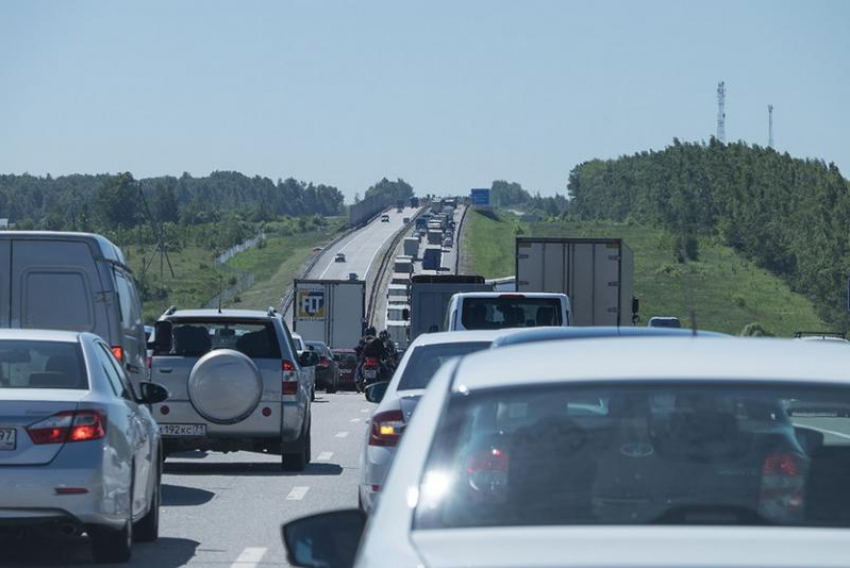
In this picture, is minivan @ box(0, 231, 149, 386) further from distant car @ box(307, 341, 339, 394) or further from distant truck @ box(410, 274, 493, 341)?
distant car @ box(307, 341, 339, 394)

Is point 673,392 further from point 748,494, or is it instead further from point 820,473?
point 820,473

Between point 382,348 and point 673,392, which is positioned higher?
point 673,392

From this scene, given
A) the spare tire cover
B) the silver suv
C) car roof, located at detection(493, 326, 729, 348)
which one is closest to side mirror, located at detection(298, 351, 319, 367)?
the silver suv

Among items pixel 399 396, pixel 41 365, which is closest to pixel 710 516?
pixel 399 396

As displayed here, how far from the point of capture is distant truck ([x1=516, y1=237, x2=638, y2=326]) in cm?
3241

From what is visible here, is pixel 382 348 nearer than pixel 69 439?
No

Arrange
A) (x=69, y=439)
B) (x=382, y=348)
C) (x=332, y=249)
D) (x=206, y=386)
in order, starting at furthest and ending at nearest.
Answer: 1. (x=332, y=249)
2. (x=382, y=348)
3. (x=206, y=386)
4. (x=69, y=439)

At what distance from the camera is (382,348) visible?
3391cm

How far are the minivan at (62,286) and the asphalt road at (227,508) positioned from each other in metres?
1.68

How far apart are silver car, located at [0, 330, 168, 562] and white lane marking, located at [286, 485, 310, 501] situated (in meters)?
3.96

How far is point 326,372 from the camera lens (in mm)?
46750

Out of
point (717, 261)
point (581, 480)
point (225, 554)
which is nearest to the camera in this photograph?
point (581, 480)

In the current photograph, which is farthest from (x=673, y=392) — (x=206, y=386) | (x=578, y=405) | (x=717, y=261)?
(x=717, y=261)

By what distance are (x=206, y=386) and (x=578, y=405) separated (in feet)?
43.8
